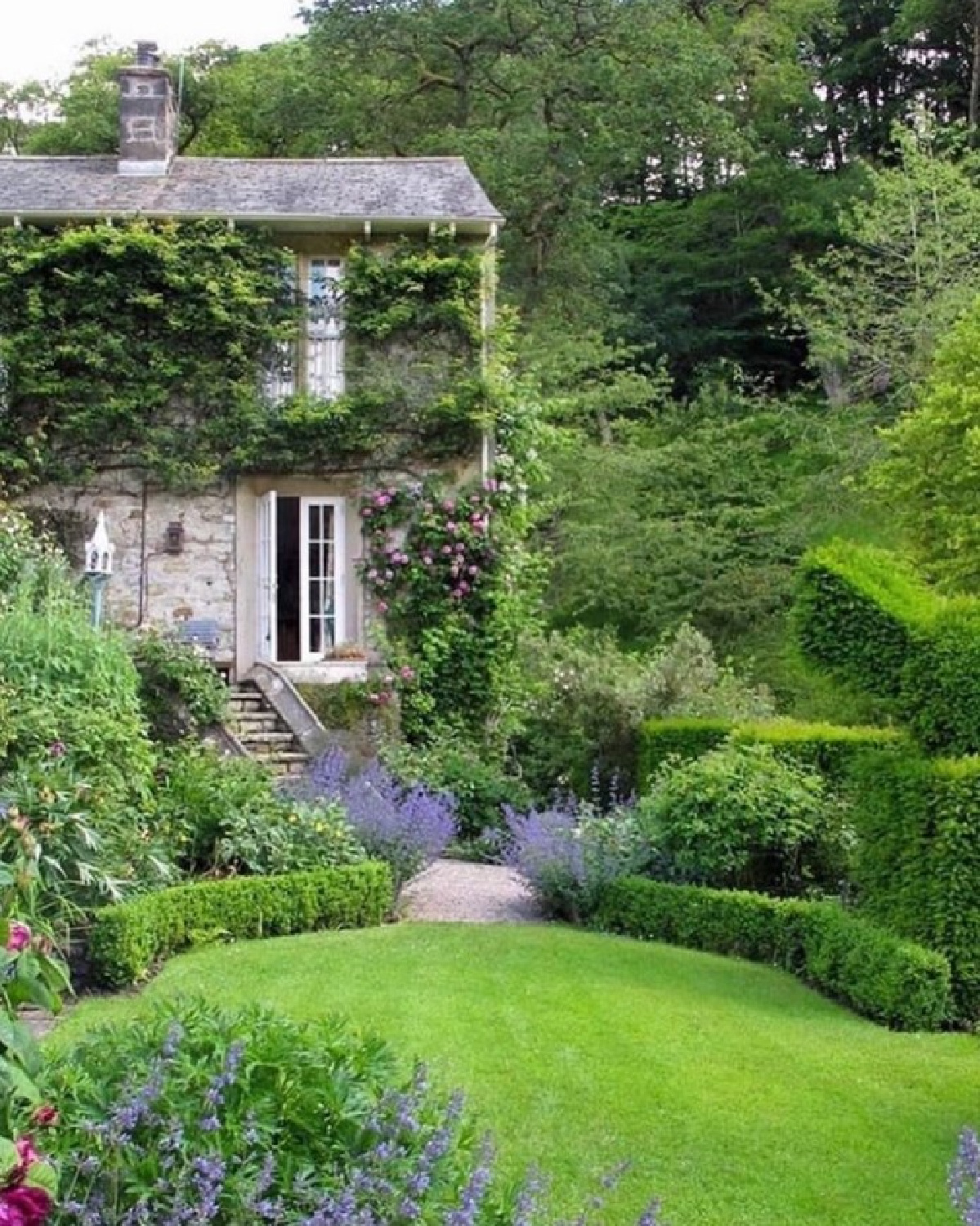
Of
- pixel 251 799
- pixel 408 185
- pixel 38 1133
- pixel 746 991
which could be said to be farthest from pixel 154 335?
pixel 38 1133

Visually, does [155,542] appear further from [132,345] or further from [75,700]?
[75,700]

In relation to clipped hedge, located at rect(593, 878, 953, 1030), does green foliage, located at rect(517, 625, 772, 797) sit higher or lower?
higher

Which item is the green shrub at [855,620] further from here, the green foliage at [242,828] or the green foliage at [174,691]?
the green foliage at [174,691]

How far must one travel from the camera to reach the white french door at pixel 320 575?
15.6 meters

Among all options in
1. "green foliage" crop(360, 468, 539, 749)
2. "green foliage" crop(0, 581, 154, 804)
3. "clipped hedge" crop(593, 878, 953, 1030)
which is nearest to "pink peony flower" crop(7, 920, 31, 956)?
"green foliage" crop(0, 581, 154, 804)

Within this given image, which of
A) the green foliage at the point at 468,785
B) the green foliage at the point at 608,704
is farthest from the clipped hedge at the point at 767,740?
the green foliage at the point at 468,785

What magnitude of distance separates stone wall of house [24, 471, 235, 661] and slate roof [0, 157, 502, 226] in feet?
10.4

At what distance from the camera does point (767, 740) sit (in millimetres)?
12359

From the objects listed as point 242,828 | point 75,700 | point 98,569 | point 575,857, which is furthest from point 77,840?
point 98,569

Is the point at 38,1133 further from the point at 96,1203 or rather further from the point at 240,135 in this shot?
the point at 240,135

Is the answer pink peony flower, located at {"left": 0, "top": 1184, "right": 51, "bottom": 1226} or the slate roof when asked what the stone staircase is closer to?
the slate roof

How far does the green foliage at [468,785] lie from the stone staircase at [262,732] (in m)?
1.05

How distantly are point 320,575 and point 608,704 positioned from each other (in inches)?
145

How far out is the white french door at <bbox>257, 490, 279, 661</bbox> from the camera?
50.5ft
